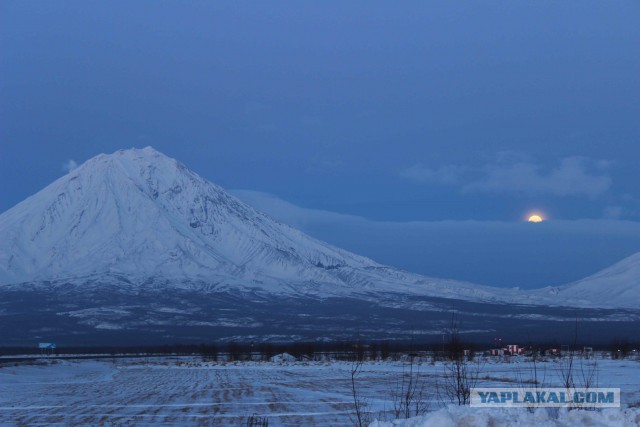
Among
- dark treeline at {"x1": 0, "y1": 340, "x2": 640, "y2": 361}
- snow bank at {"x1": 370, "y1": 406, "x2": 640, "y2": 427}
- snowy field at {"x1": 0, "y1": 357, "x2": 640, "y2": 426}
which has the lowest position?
snowy field at {"x1": 0, "y1": 357, "x2": 640, "y2": 426}

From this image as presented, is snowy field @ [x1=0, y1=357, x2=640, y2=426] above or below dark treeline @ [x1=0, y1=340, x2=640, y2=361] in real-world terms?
below

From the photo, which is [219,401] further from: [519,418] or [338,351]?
[338,351]

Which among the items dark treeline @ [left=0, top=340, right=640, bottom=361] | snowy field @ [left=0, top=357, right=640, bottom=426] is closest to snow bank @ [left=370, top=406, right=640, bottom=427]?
snowy field @ [left=0, top=357, right=640, bottom=426]

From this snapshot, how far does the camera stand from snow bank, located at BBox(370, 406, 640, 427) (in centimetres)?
1187

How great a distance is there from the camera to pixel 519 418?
1210 centimetres

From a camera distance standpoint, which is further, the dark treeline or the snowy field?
the dark treeline

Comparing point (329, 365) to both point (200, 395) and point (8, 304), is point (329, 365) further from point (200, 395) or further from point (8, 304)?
point (8, 304)

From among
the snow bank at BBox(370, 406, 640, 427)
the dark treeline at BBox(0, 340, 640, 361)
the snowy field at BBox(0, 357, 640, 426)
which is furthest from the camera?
the dark treeline at BBox(0, 340, 640, 361)

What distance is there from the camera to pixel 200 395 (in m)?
29.8

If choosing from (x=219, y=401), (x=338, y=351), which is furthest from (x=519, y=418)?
(x=338, y=351)

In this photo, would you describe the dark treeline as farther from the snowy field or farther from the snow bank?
the snow bank

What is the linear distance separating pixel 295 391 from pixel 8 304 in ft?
552

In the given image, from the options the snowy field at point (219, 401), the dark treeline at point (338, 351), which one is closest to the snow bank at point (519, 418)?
the snowy field at point (219, 401)

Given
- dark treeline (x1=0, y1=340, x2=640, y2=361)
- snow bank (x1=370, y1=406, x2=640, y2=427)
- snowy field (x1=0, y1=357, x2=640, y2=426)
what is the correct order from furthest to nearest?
dark treeline (x1=0, y1=340, x2=640, y2=361)
snowy field (x1=0, y1=357, x2=640, y2=426)
snow bank (x1=370, y1=406, x2=640, y2=427)
